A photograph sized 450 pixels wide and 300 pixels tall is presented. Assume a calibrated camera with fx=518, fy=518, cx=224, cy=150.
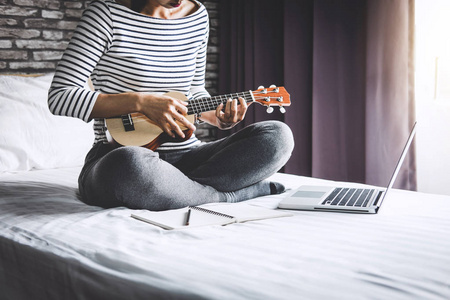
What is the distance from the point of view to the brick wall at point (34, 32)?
245 centimetres

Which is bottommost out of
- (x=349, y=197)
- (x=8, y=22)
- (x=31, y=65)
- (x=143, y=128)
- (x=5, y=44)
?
(x=349, y=197)

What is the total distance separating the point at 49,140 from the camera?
2.05 metres

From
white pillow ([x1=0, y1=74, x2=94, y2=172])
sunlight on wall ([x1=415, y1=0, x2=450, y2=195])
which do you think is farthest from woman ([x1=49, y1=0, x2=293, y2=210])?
sunlight on wall ([x1=415, y1=0, x2=450, y2=195])

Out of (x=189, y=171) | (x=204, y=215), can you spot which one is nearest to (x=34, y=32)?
(x=189, y=171)

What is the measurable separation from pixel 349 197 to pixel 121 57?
0.78 meters

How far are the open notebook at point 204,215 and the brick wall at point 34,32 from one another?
5.12 feet

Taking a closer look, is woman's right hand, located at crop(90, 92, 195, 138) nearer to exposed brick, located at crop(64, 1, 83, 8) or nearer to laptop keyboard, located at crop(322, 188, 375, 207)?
laptop keyboard, located at crop(322, 188, 375, 207)

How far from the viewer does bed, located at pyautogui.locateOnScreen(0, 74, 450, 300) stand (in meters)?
0.76

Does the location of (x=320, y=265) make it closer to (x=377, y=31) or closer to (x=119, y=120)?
(x=119, y=120)

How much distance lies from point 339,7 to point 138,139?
1391 millimetres

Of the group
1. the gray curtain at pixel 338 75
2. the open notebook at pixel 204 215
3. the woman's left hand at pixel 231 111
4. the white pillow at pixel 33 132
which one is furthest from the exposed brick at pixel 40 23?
the open notebook at pixel 204 215

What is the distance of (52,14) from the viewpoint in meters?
2.57

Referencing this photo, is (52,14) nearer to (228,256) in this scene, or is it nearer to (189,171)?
(189,171)

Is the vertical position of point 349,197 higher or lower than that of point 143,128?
lower
